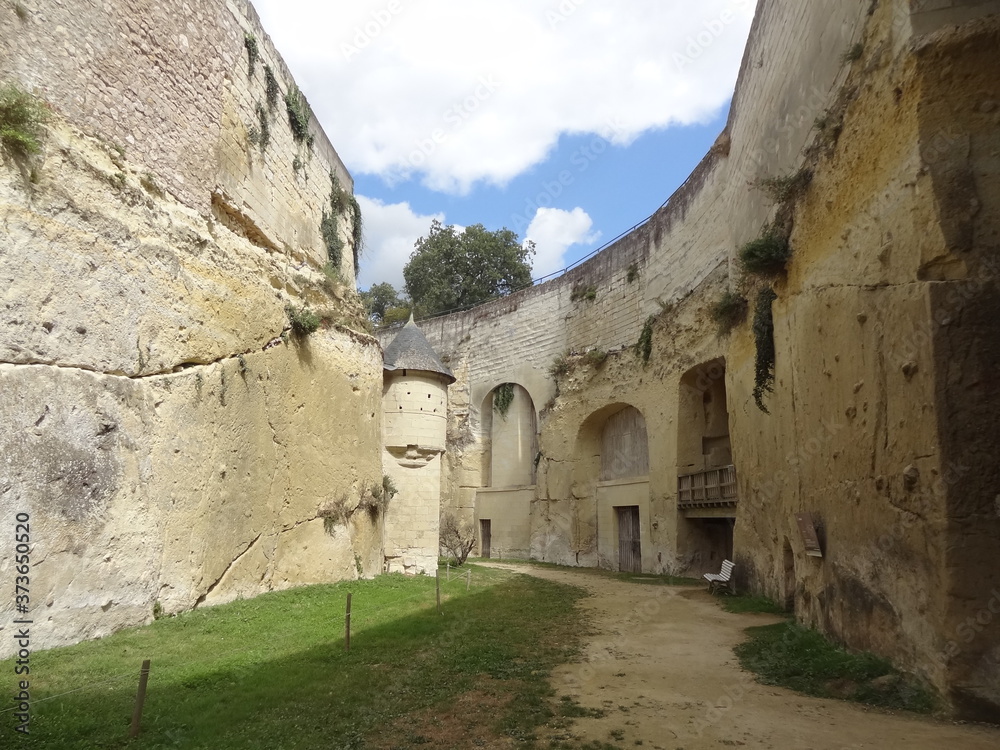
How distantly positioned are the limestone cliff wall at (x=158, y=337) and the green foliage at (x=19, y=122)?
0.14 metres

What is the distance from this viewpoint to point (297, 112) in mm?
13148

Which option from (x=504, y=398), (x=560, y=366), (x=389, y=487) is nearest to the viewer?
(x=389, y=487)

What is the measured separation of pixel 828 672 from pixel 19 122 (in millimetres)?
9664

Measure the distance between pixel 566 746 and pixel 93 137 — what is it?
829cm

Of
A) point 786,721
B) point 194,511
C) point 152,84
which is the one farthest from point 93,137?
point 786,721

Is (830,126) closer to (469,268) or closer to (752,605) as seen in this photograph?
(752,605)

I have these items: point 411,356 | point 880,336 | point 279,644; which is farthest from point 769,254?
point 411,356

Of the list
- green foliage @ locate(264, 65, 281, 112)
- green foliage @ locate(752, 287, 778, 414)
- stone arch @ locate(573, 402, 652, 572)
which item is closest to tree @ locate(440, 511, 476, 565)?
stone arch @ locate(573, 402, 652, 572)

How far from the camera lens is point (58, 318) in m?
6.77

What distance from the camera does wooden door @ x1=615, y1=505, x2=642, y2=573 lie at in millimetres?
19625

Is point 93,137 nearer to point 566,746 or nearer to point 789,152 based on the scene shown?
point 566,746

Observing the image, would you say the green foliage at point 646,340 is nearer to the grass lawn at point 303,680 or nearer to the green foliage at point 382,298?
the grass lawn at point 303,680

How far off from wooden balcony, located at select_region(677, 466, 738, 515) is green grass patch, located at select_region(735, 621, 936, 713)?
6442 millimetres

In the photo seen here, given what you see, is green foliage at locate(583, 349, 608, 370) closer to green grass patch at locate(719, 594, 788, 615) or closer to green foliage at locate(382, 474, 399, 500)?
green foliage at locate(382, 474, 399, 500)
